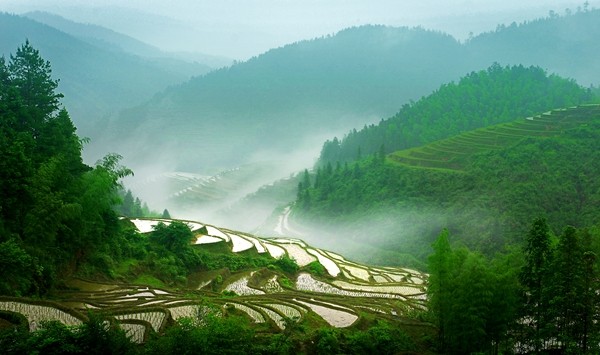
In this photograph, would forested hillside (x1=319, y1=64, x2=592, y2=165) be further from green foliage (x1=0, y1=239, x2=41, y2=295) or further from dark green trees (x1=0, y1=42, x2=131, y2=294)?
green foliage (x1=0, y1=239, x2=41, y2=295)

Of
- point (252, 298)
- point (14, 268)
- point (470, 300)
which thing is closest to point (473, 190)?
point (252, 298)

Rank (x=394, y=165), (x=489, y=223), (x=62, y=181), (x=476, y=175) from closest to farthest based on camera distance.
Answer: (x=62, y=181) < (x=489, y=223) < (x=476, y=175) < (x=394, y=165)

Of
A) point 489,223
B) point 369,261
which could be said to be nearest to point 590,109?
point 489,223

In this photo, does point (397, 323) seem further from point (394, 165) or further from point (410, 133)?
point (410, 133)

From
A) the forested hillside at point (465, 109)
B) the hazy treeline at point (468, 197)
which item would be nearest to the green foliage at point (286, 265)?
the hazy treeline at point (468, 197)

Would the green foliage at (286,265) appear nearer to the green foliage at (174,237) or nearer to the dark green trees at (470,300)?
the green foliage at (174,237)

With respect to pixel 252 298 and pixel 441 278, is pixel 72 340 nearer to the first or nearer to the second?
pixel 252 298
